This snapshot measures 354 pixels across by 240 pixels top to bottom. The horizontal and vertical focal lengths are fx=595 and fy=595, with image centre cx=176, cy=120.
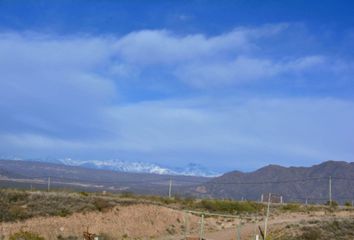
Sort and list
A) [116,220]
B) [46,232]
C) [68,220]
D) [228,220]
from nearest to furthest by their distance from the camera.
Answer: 1. [46,232]
2. [68,220]
3. [116,220]
4. [228,220]

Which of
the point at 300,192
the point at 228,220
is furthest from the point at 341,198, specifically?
the point at 228,220

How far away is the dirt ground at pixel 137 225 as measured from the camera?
126ft

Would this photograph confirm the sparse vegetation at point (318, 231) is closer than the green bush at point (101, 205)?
Yes

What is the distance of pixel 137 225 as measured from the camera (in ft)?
146

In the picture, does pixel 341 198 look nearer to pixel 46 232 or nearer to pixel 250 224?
pixel 250 224

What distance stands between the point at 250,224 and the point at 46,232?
18.4m

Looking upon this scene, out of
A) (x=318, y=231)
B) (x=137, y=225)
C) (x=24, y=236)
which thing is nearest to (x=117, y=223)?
(x=137, y=225)

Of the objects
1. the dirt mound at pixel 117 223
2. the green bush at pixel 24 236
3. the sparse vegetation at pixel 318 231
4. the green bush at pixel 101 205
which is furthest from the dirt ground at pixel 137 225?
the sparse vegetation at pixel 318 231

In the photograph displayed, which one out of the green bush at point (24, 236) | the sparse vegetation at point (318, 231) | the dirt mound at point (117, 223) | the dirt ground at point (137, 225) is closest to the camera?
the green bush at point (24, 236)

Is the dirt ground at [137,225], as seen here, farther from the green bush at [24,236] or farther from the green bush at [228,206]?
→ the green bush at [228,206]

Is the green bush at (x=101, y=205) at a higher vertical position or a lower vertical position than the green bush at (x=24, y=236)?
higher

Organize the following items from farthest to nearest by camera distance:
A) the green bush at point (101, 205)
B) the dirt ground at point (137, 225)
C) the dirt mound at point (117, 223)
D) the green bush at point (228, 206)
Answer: the green bush at point (228, 206) < the green bush at point (101, 205) < the dirt ground at point (137, 225) < the dirt mound at point (117, 223)

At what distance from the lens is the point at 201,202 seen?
217 ft

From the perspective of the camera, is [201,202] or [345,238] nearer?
[345,238]
